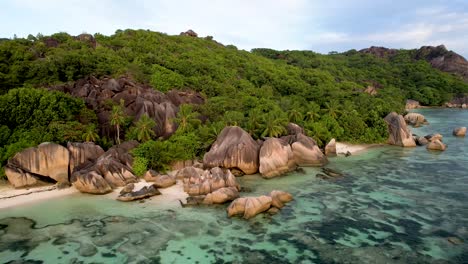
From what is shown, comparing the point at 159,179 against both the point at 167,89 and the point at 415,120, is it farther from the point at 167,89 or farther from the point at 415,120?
the point at 415,120

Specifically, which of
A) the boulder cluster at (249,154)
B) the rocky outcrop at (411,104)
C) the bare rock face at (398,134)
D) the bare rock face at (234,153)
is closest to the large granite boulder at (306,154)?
the boulder cluster at (249,154)

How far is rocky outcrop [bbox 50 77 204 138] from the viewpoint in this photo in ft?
136

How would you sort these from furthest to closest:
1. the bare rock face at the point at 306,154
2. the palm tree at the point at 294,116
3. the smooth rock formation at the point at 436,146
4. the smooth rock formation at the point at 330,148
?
the palm tree at the point at 294,116
the smooth rock formation at the point at 436,146
the smooth rock formation at the point at 330,148
the bare rock face at the point at 306,154

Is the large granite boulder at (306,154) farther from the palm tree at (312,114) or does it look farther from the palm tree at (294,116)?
the palm tree at (312,114)

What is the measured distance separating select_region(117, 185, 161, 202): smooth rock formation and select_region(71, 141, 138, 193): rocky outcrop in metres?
2.77

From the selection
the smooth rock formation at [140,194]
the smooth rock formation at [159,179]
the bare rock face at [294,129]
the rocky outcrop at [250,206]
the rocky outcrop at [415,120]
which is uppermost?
the bare rock face at [294,129]

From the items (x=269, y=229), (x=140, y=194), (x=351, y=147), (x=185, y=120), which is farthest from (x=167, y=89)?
(x=269, y=229)

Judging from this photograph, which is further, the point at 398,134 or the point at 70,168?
the point at 398,134

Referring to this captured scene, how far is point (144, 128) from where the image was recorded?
3772cm

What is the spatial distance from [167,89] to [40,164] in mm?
23719

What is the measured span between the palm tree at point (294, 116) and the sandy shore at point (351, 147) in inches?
258

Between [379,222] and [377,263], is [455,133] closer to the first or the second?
[379,222]

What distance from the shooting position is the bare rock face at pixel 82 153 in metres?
32.2

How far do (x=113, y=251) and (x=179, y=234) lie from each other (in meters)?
4.10
